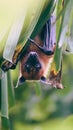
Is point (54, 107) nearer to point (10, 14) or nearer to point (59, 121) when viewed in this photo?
point (59, 121)

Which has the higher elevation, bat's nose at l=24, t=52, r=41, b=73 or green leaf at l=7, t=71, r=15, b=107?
bat's nose at l=24, t=52, r=41, b=73

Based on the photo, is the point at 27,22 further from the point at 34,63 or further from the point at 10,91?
the point at 10,91

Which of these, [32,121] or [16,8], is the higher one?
[16,8]

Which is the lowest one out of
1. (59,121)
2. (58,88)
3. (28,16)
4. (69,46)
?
(59,121)

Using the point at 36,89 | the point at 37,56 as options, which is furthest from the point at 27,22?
the point at 36,89

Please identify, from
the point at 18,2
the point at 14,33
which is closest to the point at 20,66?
the point at 14,33

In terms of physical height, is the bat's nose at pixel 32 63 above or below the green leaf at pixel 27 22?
below

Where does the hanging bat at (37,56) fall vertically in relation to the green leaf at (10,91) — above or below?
above
